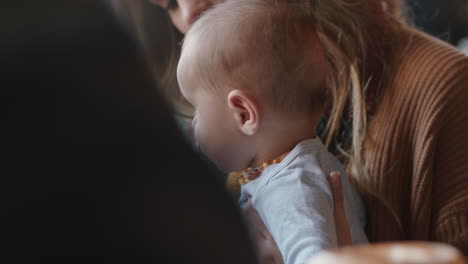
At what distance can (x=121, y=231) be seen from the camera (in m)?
0.42

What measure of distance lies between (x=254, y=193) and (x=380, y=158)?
1.11 feet

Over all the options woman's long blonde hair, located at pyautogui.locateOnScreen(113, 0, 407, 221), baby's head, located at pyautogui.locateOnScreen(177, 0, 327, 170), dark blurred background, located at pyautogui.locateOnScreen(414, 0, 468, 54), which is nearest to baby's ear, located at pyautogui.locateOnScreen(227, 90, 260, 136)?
baby's head, located at pyautogui.locateOnScreen(177, 0, 327, 170)

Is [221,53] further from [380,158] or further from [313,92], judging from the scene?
[380,158]

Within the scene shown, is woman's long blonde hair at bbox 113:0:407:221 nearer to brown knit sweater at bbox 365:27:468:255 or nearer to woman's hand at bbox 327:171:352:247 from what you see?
brown knit sweater at bbox 365:27:468:255

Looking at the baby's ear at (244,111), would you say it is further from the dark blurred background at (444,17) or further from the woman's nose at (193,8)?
the dark blurred background at (444,17)

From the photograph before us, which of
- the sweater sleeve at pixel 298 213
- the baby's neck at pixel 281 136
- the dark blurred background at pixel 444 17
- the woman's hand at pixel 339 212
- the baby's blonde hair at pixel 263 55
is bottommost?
the dark blurred background at pixel 444 17

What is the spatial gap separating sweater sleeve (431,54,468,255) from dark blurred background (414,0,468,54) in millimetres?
367

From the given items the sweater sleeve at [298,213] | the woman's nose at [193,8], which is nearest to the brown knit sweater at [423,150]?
the sweater sleeve at [298,213]

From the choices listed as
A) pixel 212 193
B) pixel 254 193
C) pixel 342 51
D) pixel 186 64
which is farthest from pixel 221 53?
pixel 212 193

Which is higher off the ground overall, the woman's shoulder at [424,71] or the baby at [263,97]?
the baby at [263,97]

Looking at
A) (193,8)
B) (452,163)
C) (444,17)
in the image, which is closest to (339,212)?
(452,163)

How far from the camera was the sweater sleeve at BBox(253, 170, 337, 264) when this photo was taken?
0.81m

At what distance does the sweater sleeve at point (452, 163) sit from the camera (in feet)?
3.64

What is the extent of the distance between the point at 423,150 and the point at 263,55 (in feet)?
1.33
